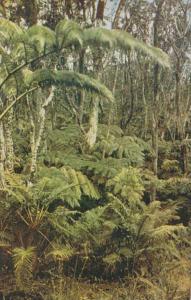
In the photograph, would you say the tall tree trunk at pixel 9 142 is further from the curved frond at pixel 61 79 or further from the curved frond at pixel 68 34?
Answer: the curved frond at pixel 68 34

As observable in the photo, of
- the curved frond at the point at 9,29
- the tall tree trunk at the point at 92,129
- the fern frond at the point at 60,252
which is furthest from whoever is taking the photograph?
the tall tree trunk at the point at 92,129

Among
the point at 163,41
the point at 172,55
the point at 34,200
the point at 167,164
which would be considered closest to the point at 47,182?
the point at 34,200

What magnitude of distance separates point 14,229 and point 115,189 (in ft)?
6.88

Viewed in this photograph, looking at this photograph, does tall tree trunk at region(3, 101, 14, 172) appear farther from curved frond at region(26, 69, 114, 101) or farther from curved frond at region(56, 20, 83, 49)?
curved frond at region(56, 20, 83, 49)

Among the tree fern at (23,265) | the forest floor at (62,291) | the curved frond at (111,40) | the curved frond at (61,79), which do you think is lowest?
the forest floor at (62,291)

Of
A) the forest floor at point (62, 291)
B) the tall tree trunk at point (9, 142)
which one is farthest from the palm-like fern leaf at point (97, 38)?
the forest floor at point (62, 291)

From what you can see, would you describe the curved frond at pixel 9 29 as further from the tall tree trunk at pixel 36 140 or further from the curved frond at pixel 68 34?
the tall tree trunk at pixel 36 140

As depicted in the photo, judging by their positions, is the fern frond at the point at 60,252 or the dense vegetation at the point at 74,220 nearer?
the fern frond at the point at 60,252

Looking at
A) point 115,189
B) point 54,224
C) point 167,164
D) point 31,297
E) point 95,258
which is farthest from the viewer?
point 167,164

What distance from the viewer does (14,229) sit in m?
6.72

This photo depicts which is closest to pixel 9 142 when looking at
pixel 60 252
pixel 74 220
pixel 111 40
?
pixel 74 220

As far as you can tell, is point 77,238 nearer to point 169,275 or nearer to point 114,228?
point 114,228

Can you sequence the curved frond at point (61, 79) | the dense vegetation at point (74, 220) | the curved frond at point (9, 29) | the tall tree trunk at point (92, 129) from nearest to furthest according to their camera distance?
the dense vegetation at point (74, 220) < the curved frond at point (9, 29) < the curved frond at point (61, 79) < the tall tree trunk at point (92, 129)

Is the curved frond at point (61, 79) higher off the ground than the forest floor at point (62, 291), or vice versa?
the curved frond at point (61, 79)
